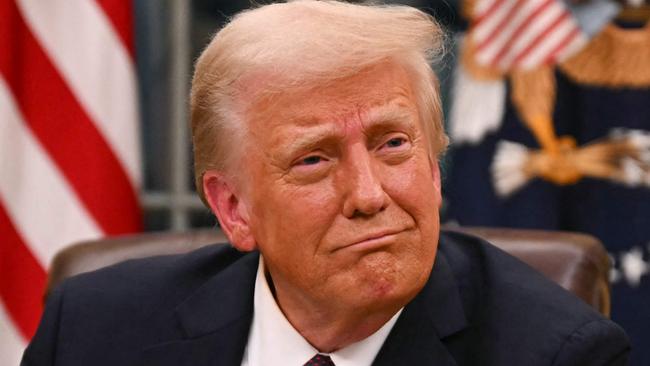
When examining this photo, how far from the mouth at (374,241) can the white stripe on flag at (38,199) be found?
185cm

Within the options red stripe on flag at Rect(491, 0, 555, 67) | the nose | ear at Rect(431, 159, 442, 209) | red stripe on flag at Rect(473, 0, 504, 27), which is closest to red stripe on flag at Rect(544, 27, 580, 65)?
red stripe on flag at Rect(491, 0, 555, 67)

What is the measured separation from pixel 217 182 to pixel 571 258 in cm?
74

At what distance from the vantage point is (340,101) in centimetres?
194

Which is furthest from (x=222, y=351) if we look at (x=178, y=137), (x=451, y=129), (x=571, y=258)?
(x=178, y=137)

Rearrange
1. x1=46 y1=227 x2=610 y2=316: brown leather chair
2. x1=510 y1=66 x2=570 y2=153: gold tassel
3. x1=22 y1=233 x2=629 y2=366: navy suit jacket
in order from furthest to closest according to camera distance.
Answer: x1=510 y1=66 x2=570 y2=153: gold tassel
x1=46 y1=227 x2=610 y2=316: brown leather chair
x1=22 y1=233 x2=629 y2=366: navy suit jacket

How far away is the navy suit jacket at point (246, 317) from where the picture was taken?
200 centimetres

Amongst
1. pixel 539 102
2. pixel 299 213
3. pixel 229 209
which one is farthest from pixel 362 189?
pixel 539 102

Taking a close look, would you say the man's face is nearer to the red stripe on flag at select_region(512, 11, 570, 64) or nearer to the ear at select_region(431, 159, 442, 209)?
the ear at select_region(431, 159, 442, 209)

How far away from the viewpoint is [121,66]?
361 centimetres

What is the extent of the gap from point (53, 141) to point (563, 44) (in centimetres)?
158

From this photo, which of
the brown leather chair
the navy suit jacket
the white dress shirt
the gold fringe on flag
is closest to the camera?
the navy suit jacket

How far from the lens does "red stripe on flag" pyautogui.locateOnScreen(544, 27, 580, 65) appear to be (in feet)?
10.5

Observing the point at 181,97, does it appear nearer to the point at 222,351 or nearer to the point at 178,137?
the point at 178,137

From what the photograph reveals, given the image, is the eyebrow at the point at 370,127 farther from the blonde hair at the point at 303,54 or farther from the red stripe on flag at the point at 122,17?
the red stripe on flag at the point at 122,17
